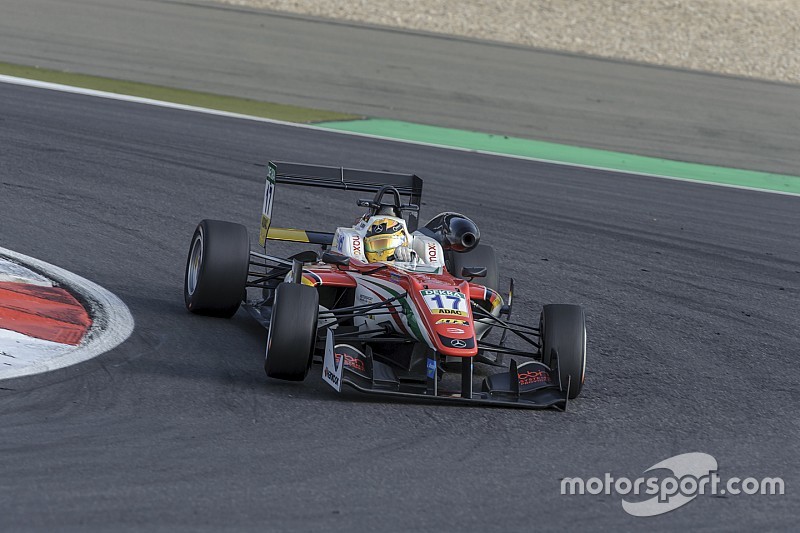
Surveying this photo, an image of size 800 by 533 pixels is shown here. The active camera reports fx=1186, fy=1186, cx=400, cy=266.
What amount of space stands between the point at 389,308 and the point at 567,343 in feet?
3.51

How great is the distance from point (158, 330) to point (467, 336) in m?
2.14

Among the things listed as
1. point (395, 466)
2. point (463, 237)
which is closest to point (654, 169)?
point (463, 237)

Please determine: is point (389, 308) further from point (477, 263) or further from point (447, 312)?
point (477, 263)

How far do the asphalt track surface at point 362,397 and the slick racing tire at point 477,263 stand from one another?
2.88 ft

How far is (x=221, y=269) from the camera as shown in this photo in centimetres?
779

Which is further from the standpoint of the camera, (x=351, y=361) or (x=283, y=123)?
(x=283, y=123)

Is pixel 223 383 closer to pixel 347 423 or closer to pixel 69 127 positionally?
pixel 347 423

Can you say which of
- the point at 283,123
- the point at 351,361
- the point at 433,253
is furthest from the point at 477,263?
the point at 283,123

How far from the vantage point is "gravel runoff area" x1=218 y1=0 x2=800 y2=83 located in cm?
2756

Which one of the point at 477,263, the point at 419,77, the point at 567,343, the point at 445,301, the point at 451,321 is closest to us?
the point at 451,321

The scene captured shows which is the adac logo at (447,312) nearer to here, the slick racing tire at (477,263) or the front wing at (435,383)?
the front wing at (435,383)

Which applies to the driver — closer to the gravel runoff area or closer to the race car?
the race car

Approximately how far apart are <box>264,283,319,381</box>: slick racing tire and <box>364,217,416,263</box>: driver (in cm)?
118

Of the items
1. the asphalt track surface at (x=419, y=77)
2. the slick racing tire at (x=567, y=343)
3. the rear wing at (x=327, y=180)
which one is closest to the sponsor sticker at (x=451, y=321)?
the slick racing tire at (x=567, y=343)
